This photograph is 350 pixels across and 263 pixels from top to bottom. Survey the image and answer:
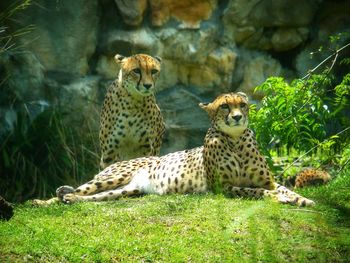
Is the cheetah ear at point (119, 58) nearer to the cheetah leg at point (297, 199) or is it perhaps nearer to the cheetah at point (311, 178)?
the cheetah at point (311, 178)

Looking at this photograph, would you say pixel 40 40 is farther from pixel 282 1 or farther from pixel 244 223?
pixel 244 223

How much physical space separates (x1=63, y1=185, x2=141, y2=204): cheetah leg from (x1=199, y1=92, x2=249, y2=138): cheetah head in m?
1.17

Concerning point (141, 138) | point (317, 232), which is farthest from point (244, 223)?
point (141, 138)

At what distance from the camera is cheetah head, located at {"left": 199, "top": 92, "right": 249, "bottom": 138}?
7953 mm

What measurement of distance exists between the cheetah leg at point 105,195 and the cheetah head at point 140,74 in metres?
1.36

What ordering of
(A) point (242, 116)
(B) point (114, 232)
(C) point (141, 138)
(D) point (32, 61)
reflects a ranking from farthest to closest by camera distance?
1. (D) point (32, 61)
2. (C) point (141, 138)
3. (A) point (242, 116)
4. (B) point (114, 232)

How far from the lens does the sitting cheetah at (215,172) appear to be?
8008mm

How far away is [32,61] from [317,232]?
20.9 ft

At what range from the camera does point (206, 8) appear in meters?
12.3

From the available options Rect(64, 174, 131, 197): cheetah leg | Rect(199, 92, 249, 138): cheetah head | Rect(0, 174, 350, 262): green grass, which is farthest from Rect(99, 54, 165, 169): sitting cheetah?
Rect(0, 174, 350, 262): green grass

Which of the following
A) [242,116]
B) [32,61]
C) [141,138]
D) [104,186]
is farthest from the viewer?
[32,61]

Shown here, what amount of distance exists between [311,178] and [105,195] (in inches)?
98.4

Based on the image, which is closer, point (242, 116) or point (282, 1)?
point (242, 116)

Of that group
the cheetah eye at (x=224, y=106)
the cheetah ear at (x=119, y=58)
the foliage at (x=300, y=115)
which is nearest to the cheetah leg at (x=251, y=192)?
the cheetah eye at (x=224, y=106)
